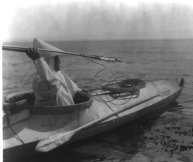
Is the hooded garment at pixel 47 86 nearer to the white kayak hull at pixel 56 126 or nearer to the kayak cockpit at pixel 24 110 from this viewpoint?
the kayak cockpit at pixel 24 110

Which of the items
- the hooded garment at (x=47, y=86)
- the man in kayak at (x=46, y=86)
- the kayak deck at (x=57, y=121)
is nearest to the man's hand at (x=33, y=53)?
the man in kayak at (x=46, y=86)

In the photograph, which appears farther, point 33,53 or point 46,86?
point 46,86

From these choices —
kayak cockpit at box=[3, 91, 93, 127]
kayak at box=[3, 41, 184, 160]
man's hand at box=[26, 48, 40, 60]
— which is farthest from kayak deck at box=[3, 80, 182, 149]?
man's hand at box=[26, 48, 40, 60]

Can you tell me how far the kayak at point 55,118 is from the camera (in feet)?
27.7

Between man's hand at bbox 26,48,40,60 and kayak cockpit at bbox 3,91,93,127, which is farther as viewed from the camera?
kayak cockpit at bbox 3,91,93,127

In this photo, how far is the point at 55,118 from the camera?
9.45 metres

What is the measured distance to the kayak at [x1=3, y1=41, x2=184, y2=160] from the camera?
332 inches

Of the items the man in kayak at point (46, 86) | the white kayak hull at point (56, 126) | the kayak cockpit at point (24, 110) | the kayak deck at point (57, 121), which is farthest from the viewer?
the kayak cockpit at point (24, 110)

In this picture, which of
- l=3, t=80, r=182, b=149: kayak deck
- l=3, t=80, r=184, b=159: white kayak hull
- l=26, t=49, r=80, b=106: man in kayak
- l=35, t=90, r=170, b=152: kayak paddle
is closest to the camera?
l=35, t=90, r=170, b=152: kayak paddle

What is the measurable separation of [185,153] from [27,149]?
5.28m

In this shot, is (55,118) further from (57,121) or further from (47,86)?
(47,86)

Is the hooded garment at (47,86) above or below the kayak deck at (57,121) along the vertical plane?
above

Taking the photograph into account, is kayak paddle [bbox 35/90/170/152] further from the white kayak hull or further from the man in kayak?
the man in kayak

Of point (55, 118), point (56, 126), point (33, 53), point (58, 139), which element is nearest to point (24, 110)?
point (55, 118)
